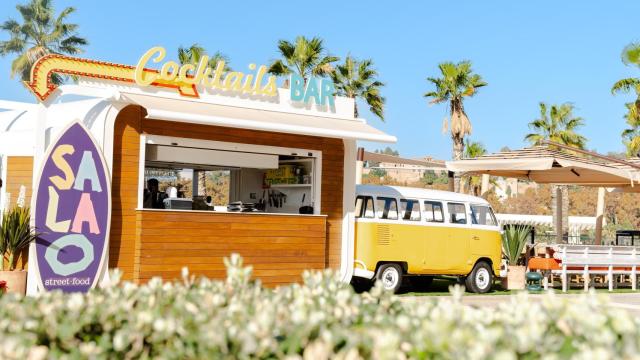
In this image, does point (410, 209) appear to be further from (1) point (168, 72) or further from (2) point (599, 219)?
(2) point (599, 219)

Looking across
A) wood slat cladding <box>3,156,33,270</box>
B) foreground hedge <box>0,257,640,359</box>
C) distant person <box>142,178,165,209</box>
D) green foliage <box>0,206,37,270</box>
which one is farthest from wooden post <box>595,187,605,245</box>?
foreground hedge <box>0,257,640,359</box>

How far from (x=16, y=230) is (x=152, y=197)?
2642 mm

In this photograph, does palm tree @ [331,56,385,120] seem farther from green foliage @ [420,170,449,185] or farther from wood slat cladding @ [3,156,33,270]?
green foliage @ [420,170,449,185]

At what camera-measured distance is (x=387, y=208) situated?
1485 centimetres

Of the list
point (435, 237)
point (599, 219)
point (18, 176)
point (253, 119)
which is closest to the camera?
point (18, 176)

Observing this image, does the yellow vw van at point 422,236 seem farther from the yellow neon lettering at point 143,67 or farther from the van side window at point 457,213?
the yellow neon lettering at point 143,67

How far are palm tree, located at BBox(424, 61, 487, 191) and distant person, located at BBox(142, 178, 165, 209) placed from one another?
21.5 meters

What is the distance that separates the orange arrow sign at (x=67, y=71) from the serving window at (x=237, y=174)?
3.54 ft

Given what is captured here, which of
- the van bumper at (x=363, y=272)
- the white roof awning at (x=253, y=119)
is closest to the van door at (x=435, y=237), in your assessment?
the van bumper at (x=363, y=272)

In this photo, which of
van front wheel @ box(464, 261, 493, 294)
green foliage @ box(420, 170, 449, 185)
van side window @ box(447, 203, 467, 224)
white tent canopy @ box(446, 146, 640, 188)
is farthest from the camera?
green foliage @ box(420, 170, 449, 185)


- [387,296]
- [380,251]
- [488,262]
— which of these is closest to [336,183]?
[380,251]

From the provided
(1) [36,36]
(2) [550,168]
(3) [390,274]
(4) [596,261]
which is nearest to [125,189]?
(3) [390,274]

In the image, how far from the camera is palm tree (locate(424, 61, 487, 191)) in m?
33.3

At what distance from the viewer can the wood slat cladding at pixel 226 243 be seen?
12.1 meters
